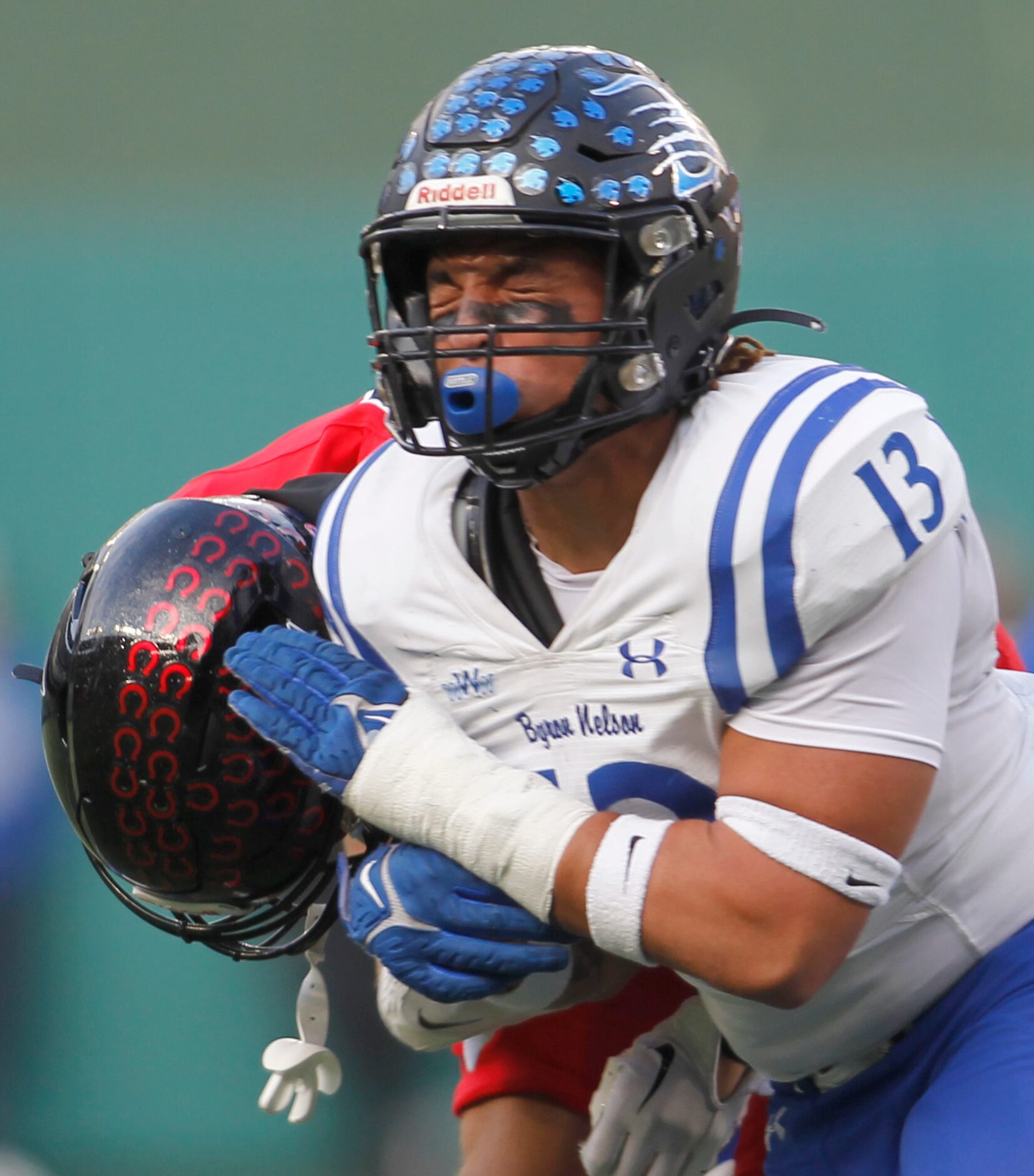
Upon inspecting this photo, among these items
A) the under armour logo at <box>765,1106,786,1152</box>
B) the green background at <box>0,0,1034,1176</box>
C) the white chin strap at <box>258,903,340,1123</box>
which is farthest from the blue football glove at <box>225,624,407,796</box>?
the green background at <box>0,0,1034,1176</box>

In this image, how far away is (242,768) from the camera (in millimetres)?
1800

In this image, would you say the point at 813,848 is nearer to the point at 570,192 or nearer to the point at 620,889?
the point at 620,889

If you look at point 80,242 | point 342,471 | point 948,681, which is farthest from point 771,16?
point 948,681

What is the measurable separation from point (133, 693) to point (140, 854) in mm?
201

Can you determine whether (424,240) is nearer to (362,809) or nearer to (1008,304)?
(362,809)

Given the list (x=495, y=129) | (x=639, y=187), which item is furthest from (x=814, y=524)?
(x=495, y=129)

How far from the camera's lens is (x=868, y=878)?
4.66 feet

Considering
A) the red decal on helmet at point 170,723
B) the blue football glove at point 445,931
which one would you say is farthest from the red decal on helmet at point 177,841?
the blue football glove at point 445,931

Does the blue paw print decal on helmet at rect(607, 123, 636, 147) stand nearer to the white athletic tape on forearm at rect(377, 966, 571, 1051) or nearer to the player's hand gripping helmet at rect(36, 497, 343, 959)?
the player's hand gripping helmet at rect(36, 497, 343, 959)

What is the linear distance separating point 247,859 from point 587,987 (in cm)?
47

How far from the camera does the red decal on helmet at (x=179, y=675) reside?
1.79 meters

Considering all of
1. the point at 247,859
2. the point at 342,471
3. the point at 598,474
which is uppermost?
the point at 598,474

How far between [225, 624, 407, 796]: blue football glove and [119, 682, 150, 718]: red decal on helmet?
0.51 feet

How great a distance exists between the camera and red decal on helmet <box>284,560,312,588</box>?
1.86 m
